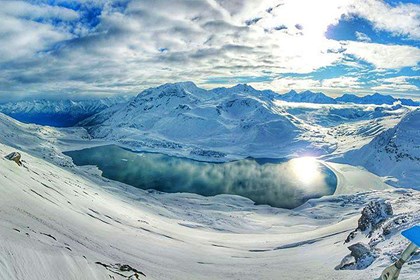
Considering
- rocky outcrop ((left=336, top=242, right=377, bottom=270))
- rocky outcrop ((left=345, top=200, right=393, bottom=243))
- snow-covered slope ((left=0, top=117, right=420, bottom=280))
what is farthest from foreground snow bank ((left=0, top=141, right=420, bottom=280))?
rocky outcrop ((left=345, top=200, right=393, bottom=243))

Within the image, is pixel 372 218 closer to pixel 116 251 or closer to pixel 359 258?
pixel 359 258

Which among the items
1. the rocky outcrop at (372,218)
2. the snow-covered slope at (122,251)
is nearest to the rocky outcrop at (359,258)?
the snow-covered slope at (122,251)

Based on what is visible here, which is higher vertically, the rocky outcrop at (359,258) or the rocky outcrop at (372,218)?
the rocky outcrop at (359,258)

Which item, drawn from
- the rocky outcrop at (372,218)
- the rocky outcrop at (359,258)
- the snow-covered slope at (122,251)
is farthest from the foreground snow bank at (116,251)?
the rocky outcrop at (372,218)

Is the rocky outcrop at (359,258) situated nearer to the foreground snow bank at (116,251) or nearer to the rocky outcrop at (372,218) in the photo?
the foreground snow bank at (116,251)

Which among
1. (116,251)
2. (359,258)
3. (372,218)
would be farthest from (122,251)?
(372,218)

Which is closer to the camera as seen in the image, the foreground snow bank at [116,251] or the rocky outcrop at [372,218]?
the foreground snow bank at [116,251]

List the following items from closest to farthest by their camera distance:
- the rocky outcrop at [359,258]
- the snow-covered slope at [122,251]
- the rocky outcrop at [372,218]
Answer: the snow-covered slope at [122,251], the rocky outcrop at [359,258], the rocky outcrop at [372,218]

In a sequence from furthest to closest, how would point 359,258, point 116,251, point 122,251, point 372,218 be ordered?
point 372,218
point 122,251
point 116,251
point 359,258

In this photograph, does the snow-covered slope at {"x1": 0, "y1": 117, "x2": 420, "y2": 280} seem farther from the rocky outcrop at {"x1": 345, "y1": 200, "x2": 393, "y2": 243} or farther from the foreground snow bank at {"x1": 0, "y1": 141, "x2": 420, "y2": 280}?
the rocky outcrop at {"x1": 345, "y1": 200, "x2": 393, "y2": 243}

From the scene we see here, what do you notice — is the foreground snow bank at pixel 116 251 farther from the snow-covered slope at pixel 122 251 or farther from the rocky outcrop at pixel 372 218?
the rocky outcrop at pixel 372 218

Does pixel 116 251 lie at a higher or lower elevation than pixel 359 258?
lower

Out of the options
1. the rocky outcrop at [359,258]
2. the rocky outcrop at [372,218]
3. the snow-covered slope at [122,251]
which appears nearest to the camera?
the snow-covered slope at [122,251]
